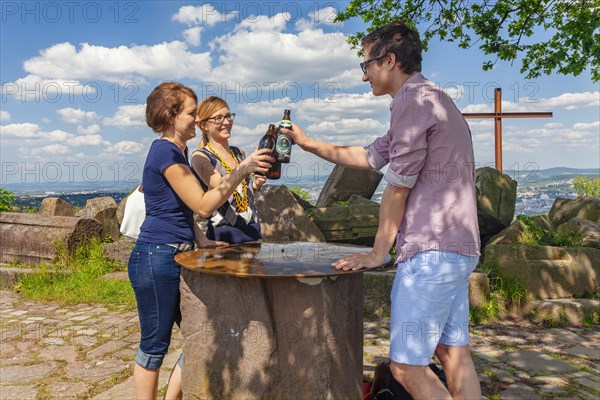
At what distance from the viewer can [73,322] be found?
22.5 feet

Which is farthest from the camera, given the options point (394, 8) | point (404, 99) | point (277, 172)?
point (394, 8)

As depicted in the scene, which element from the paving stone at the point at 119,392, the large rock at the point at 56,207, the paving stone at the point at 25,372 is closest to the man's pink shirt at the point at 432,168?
the paving stone at the point at 119,392

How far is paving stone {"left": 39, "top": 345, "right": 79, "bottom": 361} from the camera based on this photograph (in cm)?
546

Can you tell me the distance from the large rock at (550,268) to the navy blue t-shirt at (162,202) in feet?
17.2

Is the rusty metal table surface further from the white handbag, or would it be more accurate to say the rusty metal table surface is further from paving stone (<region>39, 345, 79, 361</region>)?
paving stone (<region>39, 345, 79, 361</region>)

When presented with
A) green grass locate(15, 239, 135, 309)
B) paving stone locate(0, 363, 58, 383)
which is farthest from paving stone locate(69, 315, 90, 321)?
paving stone locate(0, 363, 58, 383)

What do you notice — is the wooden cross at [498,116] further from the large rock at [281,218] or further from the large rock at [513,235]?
the large rock at [281,218]

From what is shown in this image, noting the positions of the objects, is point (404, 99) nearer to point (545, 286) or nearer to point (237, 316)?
point (237, 316)

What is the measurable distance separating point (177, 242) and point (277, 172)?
110cm

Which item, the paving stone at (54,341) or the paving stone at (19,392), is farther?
the paving stone at (54,341)

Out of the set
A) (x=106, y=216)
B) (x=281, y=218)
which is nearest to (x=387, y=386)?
(x=281, y=218)

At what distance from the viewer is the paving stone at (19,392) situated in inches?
174

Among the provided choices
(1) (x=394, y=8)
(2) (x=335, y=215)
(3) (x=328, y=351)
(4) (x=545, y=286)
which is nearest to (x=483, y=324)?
(4) (x=545, y=286)

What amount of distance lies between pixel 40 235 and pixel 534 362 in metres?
8.20
